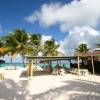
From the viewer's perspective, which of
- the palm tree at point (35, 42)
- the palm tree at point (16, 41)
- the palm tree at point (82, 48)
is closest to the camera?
A: the palm tree at point (16, 41)

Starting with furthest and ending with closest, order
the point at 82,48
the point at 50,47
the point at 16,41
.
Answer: the point at 82,48, the point at 50,47, the point at 16,41

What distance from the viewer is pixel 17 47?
138ft

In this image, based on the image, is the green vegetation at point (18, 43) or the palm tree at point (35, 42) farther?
the palm tree at point (35, 42)

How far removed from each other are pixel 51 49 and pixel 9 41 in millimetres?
12890

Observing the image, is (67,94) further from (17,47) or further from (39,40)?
(39,40)

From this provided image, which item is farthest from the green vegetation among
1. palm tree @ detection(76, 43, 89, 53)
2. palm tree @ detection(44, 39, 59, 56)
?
palm tree @ detection(76, 43, 89, 53)

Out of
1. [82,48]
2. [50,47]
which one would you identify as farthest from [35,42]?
[82,48]

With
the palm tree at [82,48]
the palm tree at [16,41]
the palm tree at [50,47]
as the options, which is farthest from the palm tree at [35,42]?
the palm tree at [82,48]

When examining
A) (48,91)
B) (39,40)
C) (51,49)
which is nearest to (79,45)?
(51,49)

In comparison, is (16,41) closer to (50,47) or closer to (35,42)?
(35,42)

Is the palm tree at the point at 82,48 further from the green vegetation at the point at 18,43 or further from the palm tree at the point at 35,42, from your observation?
the green vegetation at the point at 18,43

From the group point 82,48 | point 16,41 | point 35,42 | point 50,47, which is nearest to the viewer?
point 16,41

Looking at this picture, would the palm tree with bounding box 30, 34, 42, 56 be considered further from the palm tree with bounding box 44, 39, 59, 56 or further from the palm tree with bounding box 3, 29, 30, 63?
the palm tree with bounding box 3, 29, 30, 63

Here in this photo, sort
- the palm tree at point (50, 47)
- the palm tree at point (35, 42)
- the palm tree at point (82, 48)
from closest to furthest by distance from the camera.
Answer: the palm tree at point (35, 42) → the palm tree at point (50, 47) → the palm tree at point (82, 48)
